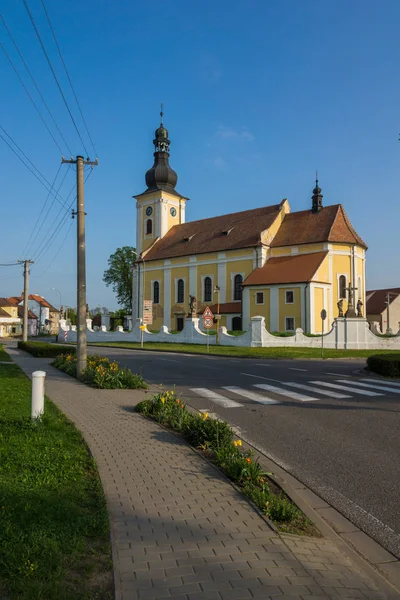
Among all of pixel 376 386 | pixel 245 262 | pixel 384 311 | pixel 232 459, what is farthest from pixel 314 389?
pixel 384 311

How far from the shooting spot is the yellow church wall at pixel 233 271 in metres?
51.9

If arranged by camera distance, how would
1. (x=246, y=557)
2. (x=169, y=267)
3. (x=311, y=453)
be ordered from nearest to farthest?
1. (x=246, y=557)
2. (x=311, y=453)
3. (x=169, y=267)

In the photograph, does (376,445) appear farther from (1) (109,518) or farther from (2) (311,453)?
(1) (109,518)

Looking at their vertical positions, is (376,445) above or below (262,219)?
below

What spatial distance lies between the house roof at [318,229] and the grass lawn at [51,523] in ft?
145

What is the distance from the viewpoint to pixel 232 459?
5.66 meters

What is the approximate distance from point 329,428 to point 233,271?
148 ft

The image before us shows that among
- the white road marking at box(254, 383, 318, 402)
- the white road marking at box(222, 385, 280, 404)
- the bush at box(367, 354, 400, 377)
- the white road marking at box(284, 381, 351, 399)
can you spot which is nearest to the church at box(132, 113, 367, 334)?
the bush at box(367, 354, 400, 377)

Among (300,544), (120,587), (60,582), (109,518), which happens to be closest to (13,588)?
(60,582)

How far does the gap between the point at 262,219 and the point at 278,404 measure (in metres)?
45.3

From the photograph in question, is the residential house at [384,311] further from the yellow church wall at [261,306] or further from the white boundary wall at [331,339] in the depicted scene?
the white boundary wall at [331,339]

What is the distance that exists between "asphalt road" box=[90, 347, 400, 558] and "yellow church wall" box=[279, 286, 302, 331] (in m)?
27.7

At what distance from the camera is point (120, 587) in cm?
301

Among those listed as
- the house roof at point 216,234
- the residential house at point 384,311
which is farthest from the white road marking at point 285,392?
the residential house at point 384,311
